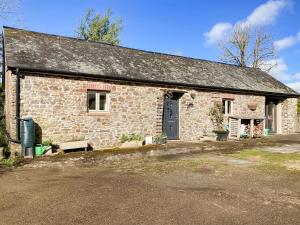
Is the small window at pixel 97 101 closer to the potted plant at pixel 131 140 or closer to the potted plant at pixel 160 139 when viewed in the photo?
the potted plant at pixel 131 140

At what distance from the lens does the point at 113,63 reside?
14.8m

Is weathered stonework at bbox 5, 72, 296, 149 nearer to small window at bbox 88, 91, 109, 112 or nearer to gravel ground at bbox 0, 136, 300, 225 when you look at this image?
small window at bbox 88, 91, 109, 112

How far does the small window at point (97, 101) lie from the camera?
520 inches

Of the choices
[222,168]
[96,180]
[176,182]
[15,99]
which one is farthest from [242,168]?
[15,99]

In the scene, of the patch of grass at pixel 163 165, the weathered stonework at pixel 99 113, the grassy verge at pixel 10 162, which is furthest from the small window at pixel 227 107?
the grassy verge at pixel 10 162

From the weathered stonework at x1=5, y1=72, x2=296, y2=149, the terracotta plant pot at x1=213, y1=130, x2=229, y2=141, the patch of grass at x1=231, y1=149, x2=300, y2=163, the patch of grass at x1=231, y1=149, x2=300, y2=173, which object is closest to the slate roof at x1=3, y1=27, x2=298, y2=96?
the weathered stonework at x1=5, y1=72, x2=296, y2=149

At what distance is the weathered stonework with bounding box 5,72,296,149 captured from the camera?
11.8 m

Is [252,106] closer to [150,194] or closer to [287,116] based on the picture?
[287,116]

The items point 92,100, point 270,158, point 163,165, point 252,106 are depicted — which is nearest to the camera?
point 163,165

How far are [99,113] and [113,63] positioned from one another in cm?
291

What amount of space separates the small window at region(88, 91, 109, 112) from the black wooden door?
3.42 meters

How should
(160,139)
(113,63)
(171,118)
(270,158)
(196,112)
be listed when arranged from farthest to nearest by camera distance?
(196,112) < (171,118) < (113,63) < (160,139) < (270,158)

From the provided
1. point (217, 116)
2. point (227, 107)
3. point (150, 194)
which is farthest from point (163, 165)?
point (227, 107)

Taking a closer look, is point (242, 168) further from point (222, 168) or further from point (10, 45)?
point (10, 45)
